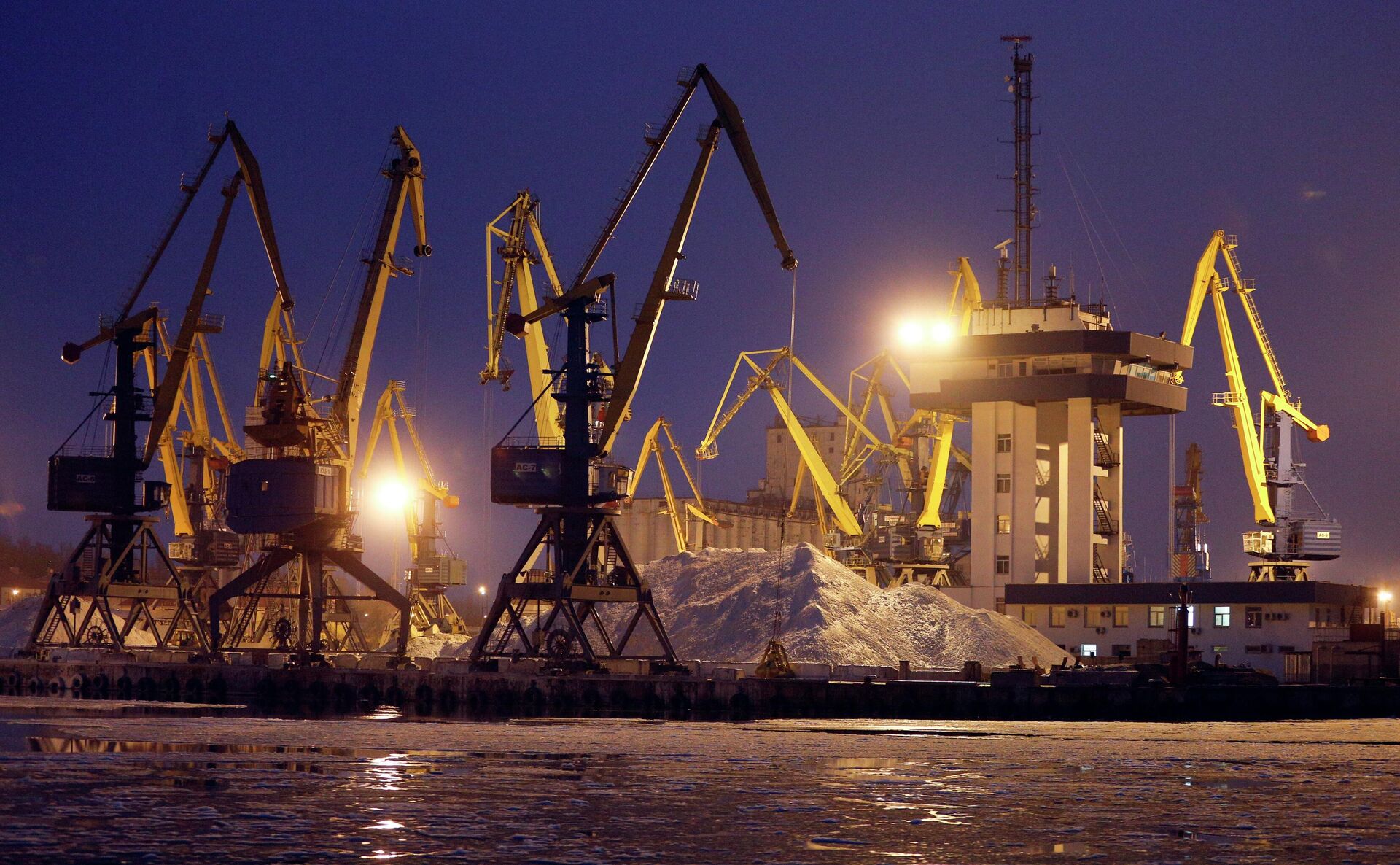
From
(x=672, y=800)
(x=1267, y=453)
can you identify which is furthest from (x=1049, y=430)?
(x=672, y=800)

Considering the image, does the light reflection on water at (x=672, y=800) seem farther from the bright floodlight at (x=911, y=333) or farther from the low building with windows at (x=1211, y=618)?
the bright floodlight at (x=911, y=333)

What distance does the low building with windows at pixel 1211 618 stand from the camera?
85.5m

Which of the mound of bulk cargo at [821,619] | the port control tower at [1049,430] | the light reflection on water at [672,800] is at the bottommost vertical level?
the light reflection on water at [672,800]

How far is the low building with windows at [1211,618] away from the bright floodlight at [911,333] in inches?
839

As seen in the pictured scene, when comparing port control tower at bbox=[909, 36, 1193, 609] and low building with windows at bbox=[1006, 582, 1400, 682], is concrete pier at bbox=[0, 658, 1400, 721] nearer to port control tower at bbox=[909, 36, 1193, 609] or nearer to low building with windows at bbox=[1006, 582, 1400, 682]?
low building with windows at bbox=[1006, 582, 1400, 682]

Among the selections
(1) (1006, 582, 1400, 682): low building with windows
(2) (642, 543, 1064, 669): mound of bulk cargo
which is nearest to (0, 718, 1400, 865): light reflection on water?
(2) (642, 543, 1064, 669): mound of bulk cargo

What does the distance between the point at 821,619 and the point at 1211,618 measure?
24053 mm

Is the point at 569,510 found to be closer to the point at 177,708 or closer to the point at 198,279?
the point at 177,708

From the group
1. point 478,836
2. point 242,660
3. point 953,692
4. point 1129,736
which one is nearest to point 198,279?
point 242,660

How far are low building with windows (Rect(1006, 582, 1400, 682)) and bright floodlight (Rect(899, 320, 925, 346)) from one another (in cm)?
2131

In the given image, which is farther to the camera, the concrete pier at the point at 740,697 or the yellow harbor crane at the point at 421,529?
the yellow harbor crane at the point at 421,529


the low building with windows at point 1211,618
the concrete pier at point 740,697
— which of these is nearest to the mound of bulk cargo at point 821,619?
the low building with windows at point 1211,618

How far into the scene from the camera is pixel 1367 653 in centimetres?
7669

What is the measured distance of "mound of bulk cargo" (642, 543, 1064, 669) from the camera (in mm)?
74562
